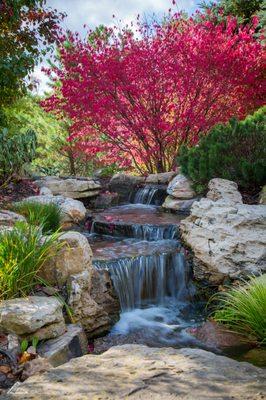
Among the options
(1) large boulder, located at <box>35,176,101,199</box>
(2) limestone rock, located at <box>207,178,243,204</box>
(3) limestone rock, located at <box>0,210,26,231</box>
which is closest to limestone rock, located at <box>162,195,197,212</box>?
(2) limestone rock, located at <box>207,178,243,204</box>

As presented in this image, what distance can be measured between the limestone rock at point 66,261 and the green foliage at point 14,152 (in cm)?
455

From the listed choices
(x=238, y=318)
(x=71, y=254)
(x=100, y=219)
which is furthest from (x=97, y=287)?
(x=100, y=219)

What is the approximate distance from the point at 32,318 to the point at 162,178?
300 inches

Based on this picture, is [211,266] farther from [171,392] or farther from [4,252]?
[171,392]

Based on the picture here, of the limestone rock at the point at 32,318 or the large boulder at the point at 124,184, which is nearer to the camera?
the limestone rock at the point at 32,318

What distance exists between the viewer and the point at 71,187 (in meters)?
9.81

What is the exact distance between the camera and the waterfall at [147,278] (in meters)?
5.25

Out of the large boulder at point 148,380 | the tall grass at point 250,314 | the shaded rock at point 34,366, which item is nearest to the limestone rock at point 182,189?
the tall grass at point 250,314

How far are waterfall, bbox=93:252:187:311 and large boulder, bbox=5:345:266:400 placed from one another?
310cm

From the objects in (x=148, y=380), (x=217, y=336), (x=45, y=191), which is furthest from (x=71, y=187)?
(x=148, y=380)

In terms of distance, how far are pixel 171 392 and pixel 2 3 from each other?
26.6ft

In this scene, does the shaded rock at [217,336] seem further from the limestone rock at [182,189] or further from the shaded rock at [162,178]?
the shaded rock at [162,178]

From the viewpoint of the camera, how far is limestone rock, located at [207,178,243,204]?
6707 mm

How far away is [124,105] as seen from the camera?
33.8ft
